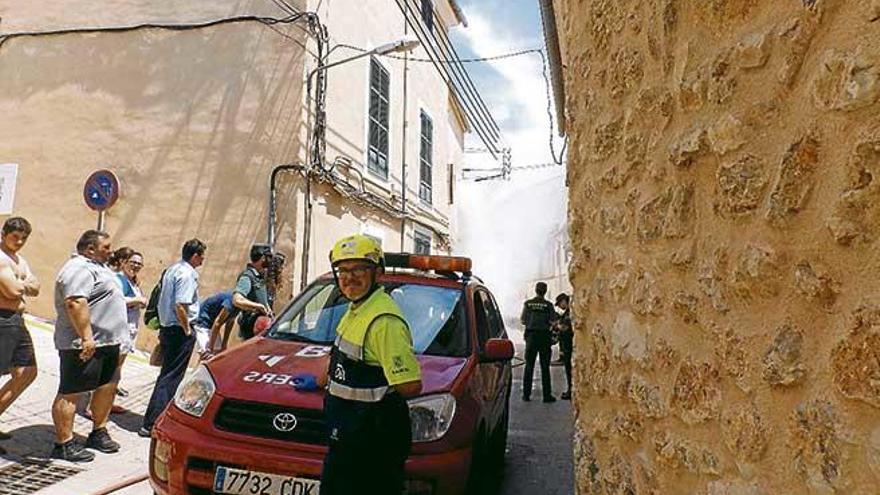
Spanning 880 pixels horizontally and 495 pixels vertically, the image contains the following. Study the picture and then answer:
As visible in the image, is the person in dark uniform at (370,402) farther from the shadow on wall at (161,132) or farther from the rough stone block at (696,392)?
the shadow on wall at (161,132)

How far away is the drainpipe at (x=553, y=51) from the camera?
6.25 metres

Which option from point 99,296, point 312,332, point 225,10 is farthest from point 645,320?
point 225,10

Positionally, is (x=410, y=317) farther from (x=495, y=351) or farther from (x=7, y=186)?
(x=7, y=186)

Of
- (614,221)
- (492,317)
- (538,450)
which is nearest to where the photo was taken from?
(614,221)

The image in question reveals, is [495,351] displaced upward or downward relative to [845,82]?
downward

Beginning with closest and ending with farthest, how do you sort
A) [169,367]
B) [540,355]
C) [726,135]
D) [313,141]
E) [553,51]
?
[726,135]
[169,367]
[553,51]
[540,355]
[313,141]

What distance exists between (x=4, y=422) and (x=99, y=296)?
147cm

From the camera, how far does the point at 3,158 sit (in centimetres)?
1002

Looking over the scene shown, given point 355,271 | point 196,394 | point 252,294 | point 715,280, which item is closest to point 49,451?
point 252,294

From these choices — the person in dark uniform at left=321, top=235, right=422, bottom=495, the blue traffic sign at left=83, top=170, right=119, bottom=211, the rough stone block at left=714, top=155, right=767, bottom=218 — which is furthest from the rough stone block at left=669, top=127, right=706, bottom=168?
the blue traffic sign at left=83, top=170, right=119, bottom=211

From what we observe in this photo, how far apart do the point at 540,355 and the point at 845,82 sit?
7641 mm

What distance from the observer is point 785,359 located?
145cm

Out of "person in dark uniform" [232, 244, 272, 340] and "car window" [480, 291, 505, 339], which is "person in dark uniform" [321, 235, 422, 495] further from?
"person in dark uniform" [232, 244, 272, 340]

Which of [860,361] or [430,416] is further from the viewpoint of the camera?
[430,416]
